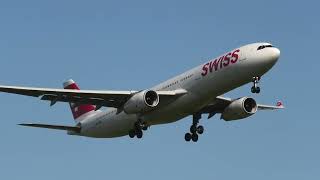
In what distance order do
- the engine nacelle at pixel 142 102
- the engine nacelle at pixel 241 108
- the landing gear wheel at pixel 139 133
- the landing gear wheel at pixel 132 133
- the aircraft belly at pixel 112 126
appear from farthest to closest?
the engine nacelle at pixel 241 108 → the aircraft belly at pixel 112 126 → the landing gear wheel at pixel 132 133 → the landing gear wheel at pixel 139 133 → the engine nacelle at pixel 142 102

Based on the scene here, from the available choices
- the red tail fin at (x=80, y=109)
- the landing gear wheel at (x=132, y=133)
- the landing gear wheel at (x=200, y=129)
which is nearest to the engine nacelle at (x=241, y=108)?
the landing gear wheel at (x=200, y=129)

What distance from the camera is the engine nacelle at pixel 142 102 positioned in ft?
172

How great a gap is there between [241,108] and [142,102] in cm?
880

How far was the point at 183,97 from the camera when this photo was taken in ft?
174

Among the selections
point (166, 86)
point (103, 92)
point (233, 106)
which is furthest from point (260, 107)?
point (103, 92)

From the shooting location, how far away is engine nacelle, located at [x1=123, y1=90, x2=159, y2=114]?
52.4m

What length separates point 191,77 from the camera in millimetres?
53125

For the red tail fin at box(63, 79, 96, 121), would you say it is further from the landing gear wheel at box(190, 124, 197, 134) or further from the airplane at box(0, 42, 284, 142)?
the landing gear wheel at box(190, 124, 197, 134)

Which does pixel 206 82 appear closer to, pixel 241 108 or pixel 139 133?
pixel 241 108

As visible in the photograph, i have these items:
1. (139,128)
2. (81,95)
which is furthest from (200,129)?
(81,95)

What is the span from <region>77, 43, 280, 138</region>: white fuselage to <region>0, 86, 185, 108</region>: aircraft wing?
967mm

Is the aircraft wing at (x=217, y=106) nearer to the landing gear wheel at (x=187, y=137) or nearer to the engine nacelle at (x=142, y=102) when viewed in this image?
the landing gear wheel at (x=187, y=137)

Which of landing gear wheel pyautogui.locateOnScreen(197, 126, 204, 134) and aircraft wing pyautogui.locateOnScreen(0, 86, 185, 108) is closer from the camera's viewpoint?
aircraft wing pyautogui.locateOnScreen(0, 86, 185, 108)

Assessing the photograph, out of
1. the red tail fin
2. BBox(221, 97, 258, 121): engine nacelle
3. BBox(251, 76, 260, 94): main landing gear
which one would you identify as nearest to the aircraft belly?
the red tail fin
